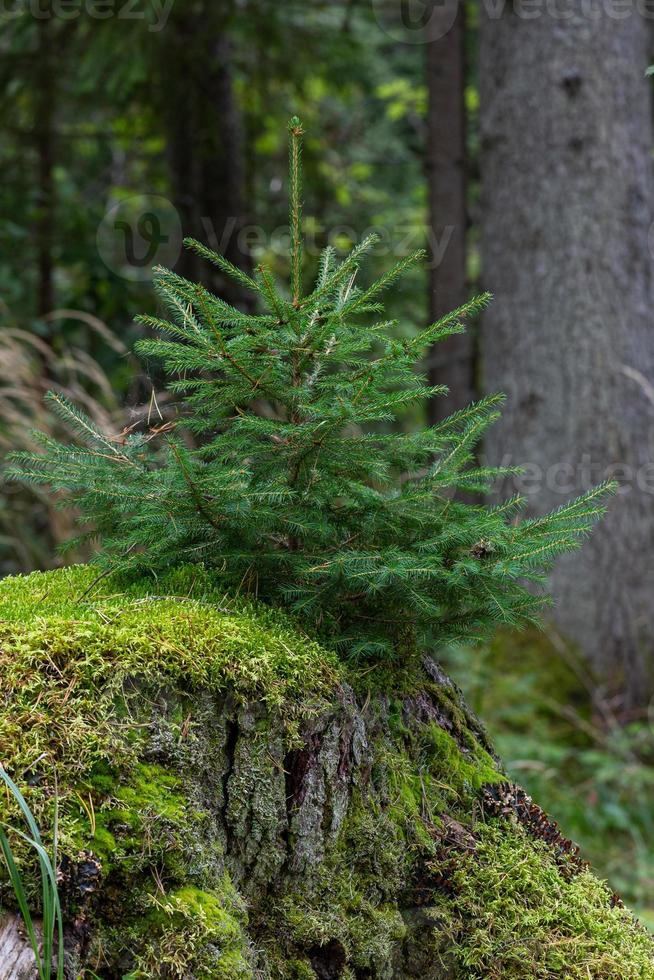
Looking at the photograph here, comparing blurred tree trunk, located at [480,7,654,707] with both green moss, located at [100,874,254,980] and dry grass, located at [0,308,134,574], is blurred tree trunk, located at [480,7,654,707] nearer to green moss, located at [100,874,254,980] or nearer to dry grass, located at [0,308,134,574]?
dry grass, located at [0,308,134,574]

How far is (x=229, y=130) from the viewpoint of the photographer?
7141 mm

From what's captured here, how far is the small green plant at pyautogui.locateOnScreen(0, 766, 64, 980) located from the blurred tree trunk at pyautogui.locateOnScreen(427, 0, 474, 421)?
237 inches

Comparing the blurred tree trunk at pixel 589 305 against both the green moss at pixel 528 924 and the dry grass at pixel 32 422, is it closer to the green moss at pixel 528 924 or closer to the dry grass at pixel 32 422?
the dry grass at pixel 32 422

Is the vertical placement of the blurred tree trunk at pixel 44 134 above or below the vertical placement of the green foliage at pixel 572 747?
above

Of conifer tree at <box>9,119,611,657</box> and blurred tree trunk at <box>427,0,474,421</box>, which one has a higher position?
blurred tree trunk at <box>427,0,474,421</box>

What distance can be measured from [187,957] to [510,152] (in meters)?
5.20

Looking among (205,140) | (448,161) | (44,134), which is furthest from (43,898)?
(44,134)

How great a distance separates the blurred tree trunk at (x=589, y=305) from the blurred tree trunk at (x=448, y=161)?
1536 millimetres

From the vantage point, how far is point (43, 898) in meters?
1.38

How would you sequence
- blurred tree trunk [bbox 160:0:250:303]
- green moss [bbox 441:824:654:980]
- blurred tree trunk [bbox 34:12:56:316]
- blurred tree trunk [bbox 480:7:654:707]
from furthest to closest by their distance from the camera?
blurred tree trunk [bbox 34:12:56:316] < blurred tree trunk [bbox 160:0:250:303] < blurred tree trunk [bbox 480:7:654:707] < green moss [bbox 441:824:654:980]

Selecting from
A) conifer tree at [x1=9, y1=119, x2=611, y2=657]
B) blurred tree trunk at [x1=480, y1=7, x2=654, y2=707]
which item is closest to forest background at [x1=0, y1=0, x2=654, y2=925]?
blurred tree trunk at [x1=480, y1=7, x2=654, y2=707]

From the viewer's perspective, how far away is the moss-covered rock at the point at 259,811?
1.54 m

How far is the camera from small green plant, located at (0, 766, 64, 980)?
4.48ft

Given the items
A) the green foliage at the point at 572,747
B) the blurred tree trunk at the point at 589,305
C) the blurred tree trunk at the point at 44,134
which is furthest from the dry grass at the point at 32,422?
the blurred tree trunk at the point at 589,305
